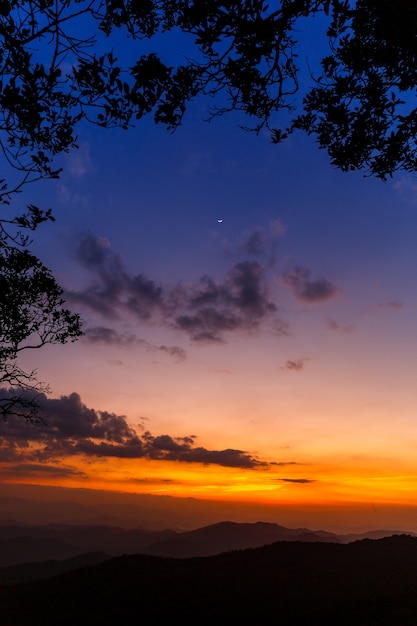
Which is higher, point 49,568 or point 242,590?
point 242,590

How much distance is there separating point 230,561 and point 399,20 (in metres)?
42.9

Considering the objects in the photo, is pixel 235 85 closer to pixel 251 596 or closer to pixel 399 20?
pixel 399 20

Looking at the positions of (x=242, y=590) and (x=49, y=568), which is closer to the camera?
(x=242, y=590)

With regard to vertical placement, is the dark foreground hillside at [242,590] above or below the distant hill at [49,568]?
above

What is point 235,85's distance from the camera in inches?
489

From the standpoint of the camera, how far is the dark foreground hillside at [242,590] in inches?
992

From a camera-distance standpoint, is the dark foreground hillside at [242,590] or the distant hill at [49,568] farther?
the distant hill at [49,568]

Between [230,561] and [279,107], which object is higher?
[279,107]

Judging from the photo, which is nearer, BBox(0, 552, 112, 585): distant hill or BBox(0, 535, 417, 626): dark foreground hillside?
BBox(0, 535, 417, 626): dark foreground hillside

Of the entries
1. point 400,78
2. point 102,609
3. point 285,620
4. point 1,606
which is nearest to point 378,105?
point 400,78

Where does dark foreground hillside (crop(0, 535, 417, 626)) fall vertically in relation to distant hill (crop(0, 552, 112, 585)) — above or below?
above

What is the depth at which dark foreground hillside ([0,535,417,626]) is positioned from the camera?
992 inches

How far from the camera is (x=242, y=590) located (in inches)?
1342

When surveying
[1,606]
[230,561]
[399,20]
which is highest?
[399,20]
